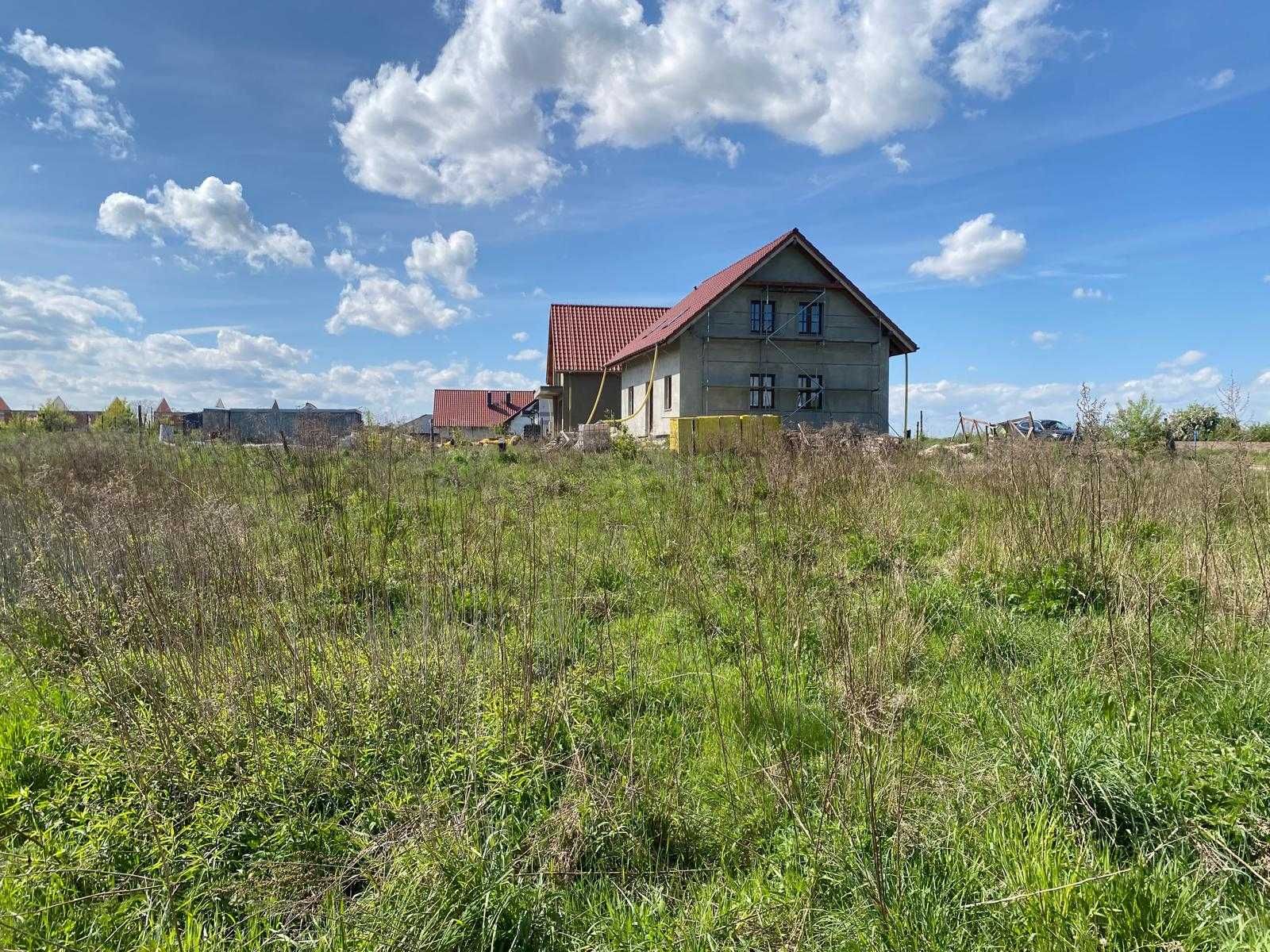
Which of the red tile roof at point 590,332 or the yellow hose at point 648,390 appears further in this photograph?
the red tile roof at point 590,332

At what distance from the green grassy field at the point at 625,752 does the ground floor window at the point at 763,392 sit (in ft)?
60.4

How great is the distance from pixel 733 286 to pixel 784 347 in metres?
2.83

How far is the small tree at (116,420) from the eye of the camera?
1311 cm

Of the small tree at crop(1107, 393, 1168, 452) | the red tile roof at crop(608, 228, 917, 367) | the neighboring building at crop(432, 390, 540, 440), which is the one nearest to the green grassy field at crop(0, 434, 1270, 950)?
the small tree at crop(1107, 393, 1168, 452)

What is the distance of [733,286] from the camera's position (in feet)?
71.1

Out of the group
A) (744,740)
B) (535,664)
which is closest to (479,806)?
(535,664)

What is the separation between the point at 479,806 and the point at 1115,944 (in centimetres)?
196

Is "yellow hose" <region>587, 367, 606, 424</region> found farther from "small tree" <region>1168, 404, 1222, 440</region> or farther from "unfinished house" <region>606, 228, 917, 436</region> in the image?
"small tree" <region>1168, 404, 1222, 440</region>

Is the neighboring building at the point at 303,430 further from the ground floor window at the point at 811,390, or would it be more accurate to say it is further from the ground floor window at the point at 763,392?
the ground floor window at the point at 811,390

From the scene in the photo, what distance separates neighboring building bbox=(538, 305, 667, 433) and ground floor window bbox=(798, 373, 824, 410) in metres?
8.78

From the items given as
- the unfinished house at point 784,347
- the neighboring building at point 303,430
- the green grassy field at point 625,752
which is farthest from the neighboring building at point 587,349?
the green grassy field at point 625,752

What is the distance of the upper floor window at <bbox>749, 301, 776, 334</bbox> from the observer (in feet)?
73.8

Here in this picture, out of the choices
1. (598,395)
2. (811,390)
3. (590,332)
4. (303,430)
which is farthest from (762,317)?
(303,430)

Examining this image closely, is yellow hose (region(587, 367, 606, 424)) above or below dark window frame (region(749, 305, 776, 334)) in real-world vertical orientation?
below
